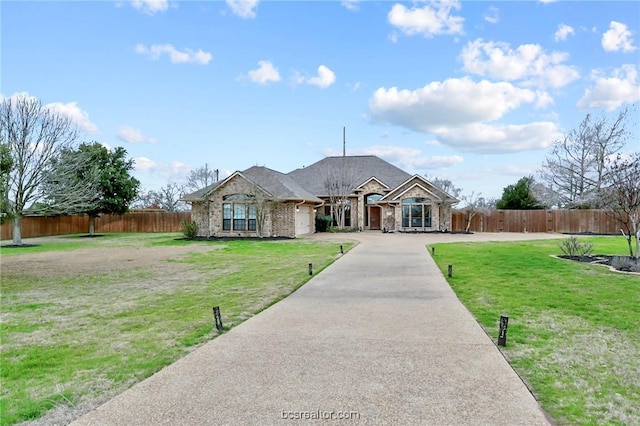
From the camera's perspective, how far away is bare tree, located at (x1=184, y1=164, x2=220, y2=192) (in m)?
49.6

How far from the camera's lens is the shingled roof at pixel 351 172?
33969 mm

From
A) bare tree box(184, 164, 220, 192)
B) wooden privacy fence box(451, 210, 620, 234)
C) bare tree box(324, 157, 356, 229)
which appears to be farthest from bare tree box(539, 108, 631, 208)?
bare tree box(184, 164, 220, 192)

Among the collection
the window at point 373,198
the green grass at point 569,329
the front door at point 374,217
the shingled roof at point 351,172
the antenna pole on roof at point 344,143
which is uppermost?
the antenna pole on roof at point 344,143

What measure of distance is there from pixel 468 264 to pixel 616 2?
989cm

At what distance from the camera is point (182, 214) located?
3553 centimetres

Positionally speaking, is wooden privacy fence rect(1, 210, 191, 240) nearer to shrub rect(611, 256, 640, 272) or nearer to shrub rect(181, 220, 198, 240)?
shrub rect(181, 220, 198, 240)

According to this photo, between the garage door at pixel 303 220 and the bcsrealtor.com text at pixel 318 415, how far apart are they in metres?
22.9

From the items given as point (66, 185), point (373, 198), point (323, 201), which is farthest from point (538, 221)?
point (66, 185)

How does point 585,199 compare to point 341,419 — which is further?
point 585,199

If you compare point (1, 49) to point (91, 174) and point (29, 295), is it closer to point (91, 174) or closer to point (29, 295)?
point (29, 295)

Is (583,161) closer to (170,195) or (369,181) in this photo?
(369,181)

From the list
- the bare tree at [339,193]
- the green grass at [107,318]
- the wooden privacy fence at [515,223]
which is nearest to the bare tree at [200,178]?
the wooden privacy fence at [515,223]

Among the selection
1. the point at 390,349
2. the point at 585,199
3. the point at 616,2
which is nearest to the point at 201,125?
the point at 616,2

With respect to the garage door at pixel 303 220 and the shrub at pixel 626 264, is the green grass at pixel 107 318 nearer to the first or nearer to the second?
the shrub at pixel 626 264
